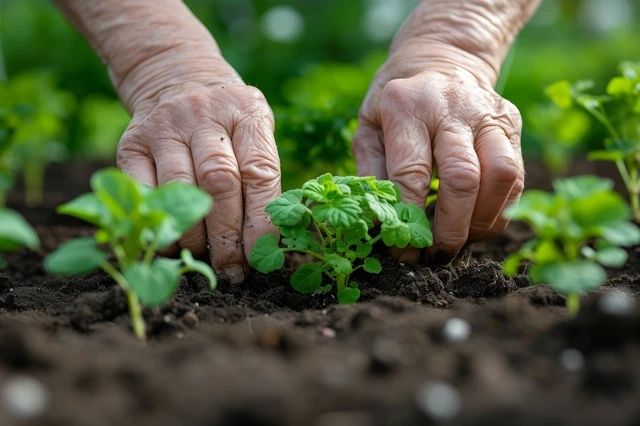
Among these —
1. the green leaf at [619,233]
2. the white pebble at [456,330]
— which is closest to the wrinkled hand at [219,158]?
the white pebble at [456,330]

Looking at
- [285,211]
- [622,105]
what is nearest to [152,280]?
[285,211]

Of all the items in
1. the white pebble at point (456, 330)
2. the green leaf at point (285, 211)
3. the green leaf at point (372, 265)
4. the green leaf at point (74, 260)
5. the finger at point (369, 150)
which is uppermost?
the green leaf at point (74, 260)

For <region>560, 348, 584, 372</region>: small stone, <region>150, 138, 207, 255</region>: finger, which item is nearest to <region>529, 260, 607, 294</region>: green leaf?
<region>560, 348, 584, 372</region>: small stone

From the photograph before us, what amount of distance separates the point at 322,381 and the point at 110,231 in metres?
0.61

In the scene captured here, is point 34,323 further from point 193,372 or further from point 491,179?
point 491,179

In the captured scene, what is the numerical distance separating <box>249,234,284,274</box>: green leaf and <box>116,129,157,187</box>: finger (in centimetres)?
43

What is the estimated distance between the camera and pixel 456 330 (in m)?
1.80

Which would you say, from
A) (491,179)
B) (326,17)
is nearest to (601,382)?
(491,179)

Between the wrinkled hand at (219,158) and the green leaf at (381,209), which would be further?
the wrinkled hand at (219,158)

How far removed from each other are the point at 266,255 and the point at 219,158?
13.5 inches

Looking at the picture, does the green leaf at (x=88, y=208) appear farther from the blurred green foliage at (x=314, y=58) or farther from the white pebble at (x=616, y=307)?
the blurred green foliage at (x=314, y=58)

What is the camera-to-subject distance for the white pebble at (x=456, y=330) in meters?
1.79

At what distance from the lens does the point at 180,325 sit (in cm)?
205

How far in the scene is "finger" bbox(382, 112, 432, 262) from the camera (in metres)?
2.58
